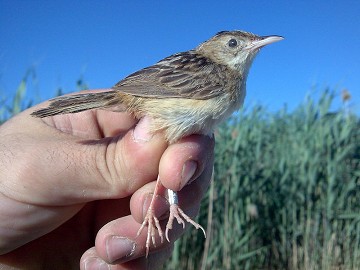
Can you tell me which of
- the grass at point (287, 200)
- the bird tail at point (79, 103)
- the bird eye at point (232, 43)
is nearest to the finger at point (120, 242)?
the bird tail at point (79, 103)

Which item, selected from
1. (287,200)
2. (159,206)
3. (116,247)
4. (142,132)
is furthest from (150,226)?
(287,200)

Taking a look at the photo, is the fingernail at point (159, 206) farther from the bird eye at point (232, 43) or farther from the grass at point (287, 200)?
the grass at point (287, 200)

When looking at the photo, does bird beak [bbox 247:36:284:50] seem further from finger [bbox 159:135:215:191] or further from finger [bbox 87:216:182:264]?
finger [bbox 87:216:182:264]

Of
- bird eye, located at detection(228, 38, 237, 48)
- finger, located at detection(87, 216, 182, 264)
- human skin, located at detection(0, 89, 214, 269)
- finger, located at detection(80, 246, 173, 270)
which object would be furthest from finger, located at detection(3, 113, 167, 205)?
bird eye, located at detection(228, 38, 237, 48)

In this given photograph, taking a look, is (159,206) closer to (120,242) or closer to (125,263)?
(120,242)

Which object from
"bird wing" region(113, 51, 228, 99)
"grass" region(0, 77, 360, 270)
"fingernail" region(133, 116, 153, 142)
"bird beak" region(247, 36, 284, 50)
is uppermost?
"bird beak" region(247, 36, 284, 50)

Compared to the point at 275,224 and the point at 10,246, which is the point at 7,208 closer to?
the point at 10,246

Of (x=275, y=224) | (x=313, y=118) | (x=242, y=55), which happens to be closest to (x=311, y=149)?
(x=313, y=118)
